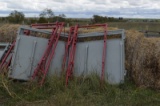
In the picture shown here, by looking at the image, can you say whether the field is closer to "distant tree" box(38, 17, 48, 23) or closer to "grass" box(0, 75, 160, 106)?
"grass" box(0, 75, 160, 106)

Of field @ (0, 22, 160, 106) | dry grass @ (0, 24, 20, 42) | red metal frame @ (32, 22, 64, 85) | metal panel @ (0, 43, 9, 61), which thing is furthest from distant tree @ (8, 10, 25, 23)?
field @ (0, 22, 160, 106)

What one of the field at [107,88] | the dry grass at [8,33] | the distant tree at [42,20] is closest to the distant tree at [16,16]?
the distant tree at [42,20]

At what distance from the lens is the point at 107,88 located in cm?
739

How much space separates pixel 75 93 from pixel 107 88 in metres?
0.79

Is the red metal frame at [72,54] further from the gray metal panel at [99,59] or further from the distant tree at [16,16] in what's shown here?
the distant tree at [16,16]

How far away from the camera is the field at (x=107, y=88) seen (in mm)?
6875

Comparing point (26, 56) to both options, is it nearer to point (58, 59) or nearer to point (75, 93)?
point (58, 59)

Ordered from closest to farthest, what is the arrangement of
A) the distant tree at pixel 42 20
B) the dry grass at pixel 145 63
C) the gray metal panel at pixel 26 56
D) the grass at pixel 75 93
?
the grass at pixel 75 93, the dry grass at pixel 145 63, the gray metal panel at pixel 26 56, the distant tree at pixel 42 20

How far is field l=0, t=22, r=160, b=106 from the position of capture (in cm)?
688

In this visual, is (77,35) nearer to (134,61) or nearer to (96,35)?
(96,35)

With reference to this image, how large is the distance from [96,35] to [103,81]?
1.43 metres

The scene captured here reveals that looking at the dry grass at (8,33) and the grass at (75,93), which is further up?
the dry grass at (8,33)

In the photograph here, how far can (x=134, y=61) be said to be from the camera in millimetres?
7980

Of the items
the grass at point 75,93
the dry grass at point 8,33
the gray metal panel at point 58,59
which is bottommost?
the grass at point 75,93
